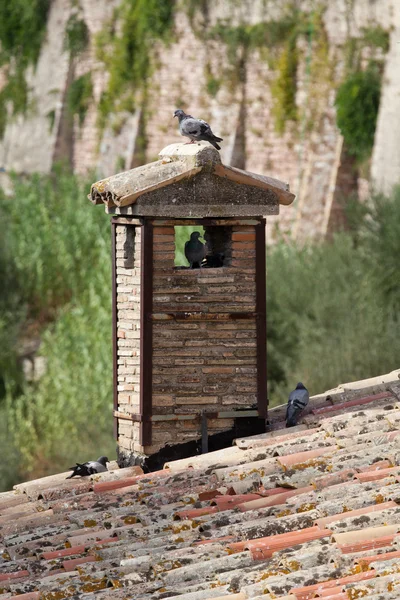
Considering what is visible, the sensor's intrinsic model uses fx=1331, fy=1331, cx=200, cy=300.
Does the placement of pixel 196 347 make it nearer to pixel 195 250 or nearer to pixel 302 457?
pixel 195 250

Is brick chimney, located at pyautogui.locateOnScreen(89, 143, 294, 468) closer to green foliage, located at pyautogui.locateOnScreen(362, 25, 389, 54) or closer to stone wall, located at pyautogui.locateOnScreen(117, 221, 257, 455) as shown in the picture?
stone wall, located at pyautogui.locateOnScreen(117, 221, 257, 455)

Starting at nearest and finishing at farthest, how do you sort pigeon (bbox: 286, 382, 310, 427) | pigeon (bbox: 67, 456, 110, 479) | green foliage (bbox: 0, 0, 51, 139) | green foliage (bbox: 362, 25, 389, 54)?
pigeon (bbox: 67, 456, 110, 479)
pigeon (bbox: 286, 382, 310, 427)
green foliage (bbox: 362, 25, 389, 54)
green foliage (bbox: 0, 0, 51, 139)

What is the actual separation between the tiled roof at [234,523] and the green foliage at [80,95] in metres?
19.0

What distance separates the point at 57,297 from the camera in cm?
2378

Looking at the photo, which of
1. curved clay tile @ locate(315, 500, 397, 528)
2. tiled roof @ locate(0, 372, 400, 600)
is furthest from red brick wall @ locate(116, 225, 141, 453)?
curved clay tile @ locate(315, 500, 397, 528)

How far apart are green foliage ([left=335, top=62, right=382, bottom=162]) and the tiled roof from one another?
12.3 m

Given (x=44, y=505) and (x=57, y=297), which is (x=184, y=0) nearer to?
(x=57, y=297)

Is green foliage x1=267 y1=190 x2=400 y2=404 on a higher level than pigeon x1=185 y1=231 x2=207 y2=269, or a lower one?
lower

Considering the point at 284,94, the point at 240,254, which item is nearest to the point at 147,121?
the point at 284,94

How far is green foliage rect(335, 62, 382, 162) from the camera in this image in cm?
1870

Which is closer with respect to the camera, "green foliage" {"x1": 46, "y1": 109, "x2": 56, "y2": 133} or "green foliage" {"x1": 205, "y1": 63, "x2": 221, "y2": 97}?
"green foliage" {"x1": 205, "y1": 63, "x2": 221, "y2": 97}

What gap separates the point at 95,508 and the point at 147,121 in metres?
18.4

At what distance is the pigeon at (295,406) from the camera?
695cm

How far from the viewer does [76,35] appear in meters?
25.2
